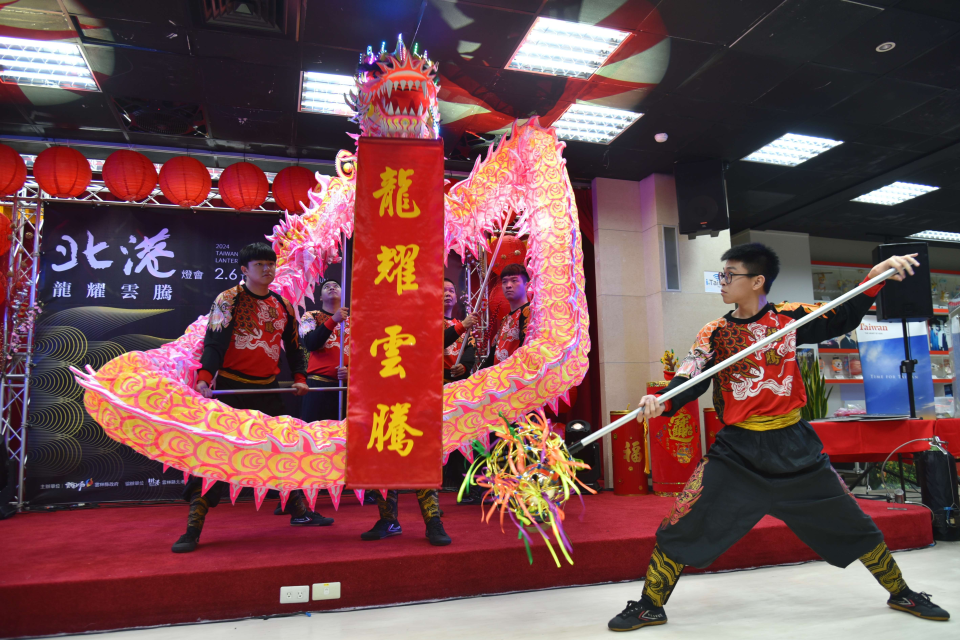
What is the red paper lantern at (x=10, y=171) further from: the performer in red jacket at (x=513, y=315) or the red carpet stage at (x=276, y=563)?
the performer in red jacket at (x=513, y=315)

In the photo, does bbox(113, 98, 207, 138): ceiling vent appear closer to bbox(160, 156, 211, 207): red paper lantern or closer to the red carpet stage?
bbox(160, 156, 211, 207): red paper lantern

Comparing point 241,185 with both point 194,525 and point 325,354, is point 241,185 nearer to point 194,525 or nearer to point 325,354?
point 325,354

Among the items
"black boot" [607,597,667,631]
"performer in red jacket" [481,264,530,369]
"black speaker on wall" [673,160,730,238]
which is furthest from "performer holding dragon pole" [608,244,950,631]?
"black speaker on wall" [673,160,730,238]

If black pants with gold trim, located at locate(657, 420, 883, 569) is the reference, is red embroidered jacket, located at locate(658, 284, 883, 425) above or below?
above

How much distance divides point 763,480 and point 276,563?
6.08 ft

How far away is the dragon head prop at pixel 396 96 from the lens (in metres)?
2.22

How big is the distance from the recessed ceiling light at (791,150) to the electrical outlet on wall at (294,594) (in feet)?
15.8

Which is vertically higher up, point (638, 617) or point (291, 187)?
point (291, 187)

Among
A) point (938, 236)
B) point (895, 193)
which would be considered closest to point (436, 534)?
point (895, 193)

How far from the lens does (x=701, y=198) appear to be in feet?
16.8

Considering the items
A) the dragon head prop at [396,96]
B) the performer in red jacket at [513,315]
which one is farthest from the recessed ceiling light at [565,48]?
the dragon head prop at [396,96]

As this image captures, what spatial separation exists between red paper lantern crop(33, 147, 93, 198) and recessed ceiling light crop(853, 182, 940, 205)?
7030mm

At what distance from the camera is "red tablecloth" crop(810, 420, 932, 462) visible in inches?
153

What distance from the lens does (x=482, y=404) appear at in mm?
2391
